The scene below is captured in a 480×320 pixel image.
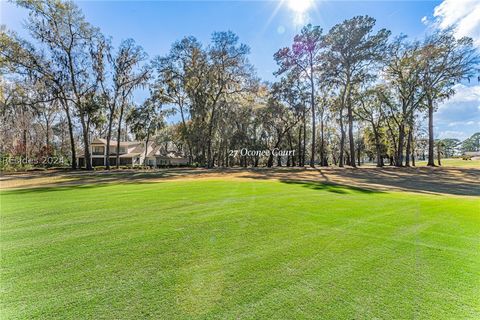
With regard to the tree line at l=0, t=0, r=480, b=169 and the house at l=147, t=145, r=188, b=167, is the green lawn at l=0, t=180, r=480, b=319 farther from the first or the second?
the house at l=147, t=145, r=188, b=167

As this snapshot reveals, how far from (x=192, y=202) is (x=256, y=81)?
83.1 feet

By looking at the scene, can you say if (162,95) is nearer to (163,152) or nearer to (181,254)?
(163,152)

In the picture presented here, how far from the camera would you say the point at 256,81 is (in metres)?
29.4

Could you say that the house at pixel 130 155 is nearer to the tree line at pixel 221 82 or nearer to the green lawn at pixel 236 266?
the tree line at pixel 221 82

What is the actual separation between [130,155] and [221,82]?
87.3 ft

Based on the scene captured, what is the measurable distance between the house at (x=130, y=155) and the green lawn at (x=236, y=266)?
122 feet

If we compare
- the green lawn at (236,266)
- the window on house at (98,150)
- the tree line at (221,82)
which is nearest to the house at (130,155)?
the window on house at (98,150)

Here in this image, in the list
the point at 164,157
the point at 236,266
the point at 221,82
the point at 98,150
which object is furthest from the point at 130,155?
the point at 236,266

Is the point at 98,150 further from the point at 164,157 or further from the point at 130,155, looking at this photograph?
the point at 164,157

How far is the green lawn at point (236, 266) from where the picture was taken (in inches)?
85.2

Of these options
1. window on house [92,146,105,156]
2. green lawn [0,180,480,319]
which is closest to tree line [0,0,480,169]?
window on house [92,146,105,156]

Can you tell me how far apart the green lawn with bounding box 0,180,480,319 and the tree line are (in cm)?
2415

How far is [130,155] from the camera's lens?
150ft

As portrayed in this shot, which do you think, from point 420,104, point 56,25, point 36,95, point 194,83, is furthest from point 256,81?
point 36,95
